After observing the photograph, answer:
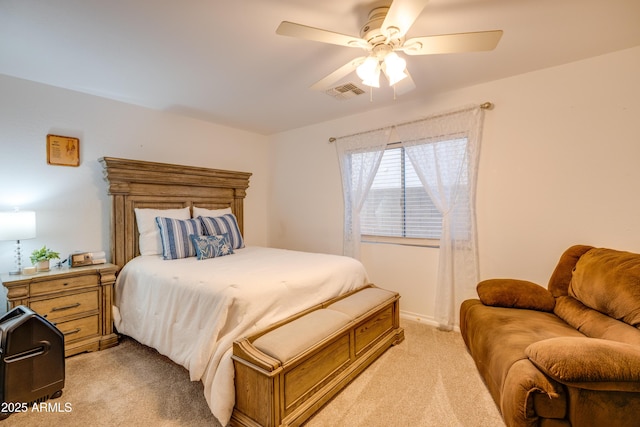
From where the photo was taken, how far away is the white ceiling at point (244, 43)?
1.62 m

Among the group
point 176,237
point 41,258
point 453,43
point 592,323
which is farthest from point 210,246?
point 592,323

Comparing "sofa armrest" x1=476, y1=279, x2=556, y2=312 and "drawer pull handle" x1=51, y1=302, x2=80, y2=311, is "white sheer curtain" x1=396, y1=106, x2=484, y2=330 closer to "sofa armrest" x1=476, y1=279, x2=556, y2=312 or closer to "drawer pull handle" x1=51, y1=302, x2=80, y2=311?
"sofa armrest" x1=476, y1=279, x2=556, y2=312

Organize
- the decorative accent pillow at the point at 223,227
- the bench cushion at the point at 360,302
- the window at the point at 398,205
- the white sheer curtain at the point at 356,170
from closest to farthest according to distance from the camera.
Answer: the bench cushion at the point at 360,302
the window at the point at 398,205
the decorative accent pillow at the point at 223,227
the white sheer curtain at the point at 356,170

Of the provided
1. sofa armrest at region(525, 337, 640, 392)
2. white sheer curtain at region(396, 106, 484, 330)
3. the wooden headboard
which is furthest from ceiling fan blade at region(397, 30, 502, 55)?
the wooden headboard

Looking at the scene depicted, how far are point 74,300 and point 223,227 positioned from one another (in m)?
1.43

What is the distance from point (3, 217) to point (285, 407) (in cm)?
251

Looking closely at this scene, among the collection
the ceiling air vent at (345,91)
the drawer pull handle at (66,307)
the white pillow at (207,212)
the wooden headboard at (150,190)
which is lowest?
the drawer pull handle at (66,307)

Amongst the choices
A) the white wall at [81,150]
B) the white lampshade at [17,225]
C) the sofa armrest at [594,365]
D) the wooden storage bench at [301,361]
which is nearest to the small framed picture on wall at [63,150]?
the white wall at [81,150]

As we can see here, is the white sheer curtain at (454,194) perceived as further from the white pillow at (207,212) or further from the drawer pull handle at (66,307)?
the drawer pull handle at (66,307)

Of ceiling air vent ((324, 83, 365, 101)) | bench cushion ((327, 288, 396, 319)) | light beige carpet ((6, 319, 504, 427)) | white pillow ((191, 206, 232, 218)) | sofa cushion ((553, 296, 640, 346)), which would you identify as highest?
ceiling air vent ((324, 83, 365, 101))

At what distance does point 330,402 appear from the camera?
1.77 meters

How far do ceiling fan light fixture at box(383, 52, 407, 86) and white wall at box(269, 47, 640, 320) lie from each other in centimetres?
133

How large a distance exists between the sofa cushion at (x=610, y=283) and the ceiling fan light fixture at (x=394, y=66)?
5.73 ft

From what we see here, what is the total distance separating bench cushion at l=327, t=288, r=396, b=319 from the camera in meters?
2.08
